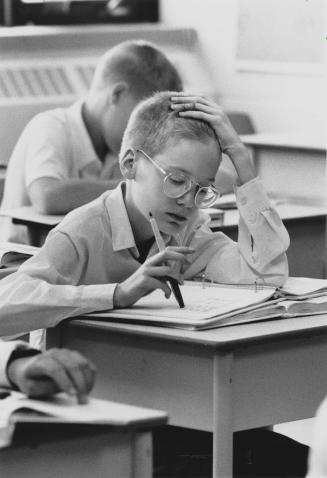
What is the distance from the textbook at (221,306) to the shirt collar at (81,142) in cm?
152

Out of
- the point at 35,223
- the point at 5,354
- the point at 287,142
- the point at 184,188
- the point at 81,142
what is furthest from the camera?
the point at 287,142

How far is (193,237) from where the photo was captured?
2727mm

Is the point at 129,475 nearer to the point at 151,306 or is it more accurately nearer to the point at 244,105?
the point at 151,306

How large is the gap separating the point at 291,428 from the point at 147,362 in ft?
5.24

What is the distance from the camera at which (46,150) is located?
12.8ft

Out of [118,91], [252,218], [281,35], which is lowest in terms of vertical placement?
[252,218]

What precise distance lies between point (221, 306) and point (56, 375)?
753mm

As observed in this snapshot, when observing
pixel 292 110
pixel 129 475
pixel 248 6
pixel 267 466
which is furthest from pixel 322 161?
pixel 129 475

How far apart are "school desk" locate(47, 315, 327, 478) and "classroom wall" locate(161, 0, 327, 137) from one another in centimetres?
355

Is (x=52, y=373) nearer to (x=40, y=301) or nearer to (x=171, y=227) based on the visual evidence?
(x=40, y=301)

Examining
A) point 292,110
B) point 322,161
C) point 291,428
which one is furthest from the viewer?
point 292,110

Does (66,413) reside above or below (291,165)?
below

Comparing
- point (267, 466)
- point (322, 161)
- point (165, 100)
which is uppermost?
point (322, 161)

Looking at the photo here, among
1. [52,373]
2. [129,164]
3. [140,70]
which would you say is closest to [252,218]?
[129,164]
